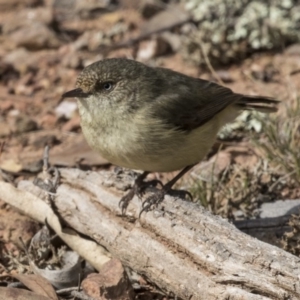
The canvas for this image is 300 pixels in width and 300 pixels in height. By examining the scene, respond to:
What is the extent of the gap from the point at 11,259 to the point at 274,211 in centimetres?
218

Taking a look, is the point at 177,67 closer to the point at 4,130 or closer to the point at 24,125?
the point at 24,125

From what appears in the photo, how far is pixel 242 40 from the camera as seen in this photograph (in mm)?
9102

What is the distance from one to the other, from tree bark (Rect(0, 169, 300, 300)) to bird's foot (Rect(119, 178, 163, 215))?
0.16 feet

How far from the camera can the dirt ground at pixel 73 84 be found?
21.1 feet

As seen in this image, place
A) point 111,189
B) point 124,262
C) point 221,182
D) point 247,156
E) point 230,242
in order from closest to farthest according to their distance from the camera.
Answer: point 230,242 → point 124,262 → point 111,189 → point 221,182 → point 247,156

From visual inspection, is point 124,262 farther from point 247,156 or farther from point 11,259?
point 247,156

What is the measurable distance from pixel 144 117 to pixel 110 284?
1311 millimetres

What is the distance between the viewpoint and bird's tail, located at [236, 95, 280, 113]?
21.2ft

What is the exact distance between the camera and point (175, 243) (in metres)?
4.80

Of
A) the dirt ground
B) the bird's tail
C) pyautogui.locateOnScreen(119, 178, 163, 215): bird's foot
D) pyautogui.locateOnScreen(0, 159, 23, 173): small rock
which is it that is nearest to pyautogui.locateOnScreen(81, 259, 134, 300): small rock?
pyautogui.locateOnScreen(119, 178, 163, 215): bird's foot

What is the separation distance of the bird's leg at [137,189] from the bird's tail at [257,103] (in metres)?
1.13

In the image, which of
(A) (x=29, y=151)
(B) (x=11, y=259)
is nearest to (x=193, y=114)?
(B) (x=11, y=259)

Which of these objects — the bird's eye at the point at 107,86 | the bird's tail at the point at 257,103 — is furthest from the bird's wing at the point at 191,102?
the bird's eye at the point at 107,86

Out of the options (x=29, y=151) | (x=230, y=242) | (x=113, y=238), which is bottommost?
(x=29, y=151)
